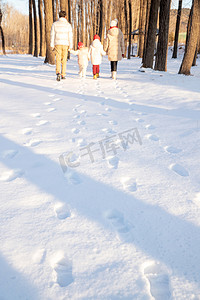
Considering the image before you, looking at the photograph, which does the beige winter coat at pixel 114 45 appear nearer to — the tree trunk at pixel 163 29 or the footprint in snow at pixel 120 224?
the tree trunk at pixel 163 29

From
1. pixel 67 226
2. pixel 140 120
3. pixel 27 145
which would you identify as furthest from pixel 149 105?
pixel 67 226

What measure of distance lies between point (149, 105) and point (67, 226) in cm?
351

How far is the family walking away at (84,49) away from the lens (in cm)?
708

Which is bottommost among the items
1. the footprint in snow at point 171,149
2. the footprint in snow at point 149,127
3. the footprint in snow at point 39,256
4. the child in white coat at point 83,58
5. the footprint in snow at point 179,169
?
the footprint in snow at point 39,256

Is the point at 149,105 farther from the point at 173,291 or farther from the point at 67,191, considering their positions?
the point at 173,291

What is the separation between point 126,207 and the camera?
60.6 inches

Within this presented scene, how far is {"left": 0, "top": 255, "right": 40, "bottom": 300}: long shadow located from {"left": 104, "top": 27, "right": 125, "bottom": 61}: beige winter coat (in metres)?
7.86

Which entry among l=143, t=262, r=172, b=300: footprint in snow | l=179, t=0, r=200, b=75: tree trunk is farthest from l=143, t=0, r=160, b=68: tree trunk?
l=143, t=262, r=172, b=300: footprint in snow

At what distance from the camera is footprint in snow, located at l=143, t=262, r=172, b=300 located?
3.22 feet

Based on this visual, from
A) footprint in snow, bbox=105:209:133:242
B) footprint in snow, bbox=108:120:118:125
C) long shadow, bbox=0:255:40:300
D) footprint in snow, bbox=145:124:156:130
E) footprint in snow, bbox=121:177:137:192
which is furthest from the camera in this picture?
footprint in snow, bbox=108:120:118:125

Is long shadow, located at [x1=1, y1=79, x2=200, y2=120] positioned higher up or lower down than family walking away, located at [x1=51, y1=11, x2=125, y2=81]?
lower down

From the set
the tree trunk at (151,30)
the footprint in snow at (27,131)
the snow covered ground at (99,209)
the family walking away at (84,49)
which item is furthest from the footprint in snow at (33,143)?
the tree trunk at (151,30)

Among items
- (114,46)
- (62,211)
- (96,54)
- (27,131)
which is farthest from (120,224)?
(96,54)

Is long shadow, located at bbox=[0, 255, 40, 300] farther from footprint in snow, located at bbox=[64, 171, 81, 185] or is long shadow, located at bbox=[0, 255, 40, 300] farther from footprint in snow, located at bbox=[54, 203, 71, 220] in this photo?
footprint in snow, located at bbox=[64, 171, 81, 185]
